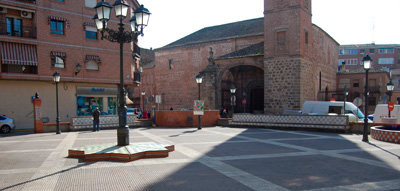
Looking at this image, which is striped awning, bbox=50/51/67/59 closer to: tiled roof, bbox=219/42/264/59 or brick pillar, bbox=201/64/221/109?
brick pillar, bbox=201/64/221/109

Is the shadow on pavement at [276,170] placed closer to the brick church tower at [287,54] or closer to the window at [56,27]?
the brick church tower at [287,54]

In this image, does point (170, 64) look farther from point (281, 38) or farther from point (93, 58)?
point (281, 38)

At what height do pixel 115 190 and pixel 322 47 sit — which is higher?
pixel 322 47

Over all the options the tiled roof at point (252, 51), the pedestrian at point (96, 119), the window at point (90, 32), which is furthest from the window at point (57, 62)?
the tiled roof at point (252, 51)

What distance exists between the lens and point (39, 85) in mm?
20844

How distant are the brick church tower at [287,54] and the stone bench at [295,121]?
23.6ft

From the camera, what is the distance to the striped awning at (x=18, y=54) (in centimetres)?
1903

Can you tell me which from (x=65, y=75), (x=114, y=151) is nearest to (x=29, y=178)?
(x=114, y=151)

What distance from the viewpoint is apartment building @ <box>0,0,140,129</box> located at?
64.4 ft

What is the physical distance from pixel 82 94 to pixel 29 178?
17.8 meters

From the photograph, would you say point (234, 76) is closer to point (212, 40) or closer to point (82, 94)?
point (212, 40)

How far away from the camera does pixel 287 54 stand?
24.9 metres

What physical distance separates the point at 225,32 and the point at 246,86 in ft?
26.5

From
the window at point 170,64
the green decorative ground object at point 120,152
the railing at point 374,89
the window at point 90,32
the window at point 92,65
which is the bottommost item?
the green decorative ground object at point 120,152
